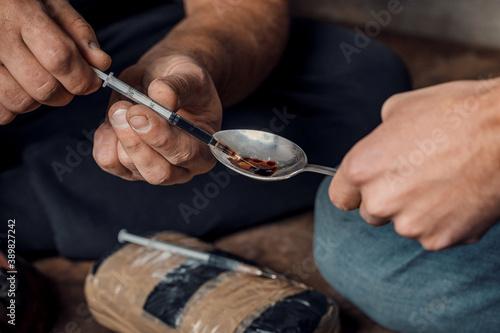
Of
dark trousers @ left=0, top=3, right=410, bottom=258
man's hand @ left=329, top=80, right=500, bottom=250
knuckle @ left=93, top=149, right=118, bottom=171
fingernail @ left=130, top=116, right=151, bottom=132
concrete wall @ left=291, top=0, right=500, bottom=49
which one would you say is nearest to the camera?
man's hand @ left=329, top=80, right=500, bottom=250

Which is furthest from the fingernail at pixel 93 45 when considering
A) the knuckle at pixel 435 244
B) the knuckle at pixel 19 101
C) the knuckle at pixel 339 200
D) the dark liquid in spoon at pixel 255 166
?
the knuckle at pixel 435 244

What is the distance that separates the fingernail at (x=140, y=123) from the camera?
0.63 metres

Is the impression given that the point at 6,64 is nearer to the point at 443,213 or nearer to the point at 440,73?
the point at 443,213

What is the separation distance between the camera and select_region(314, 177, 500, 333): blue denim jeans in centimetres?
79

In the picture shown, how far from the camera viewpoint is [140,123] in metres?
0.63

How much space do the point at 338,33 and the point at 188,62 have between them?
64 cm

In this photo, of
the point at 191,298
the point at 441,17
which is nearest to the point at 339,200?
the point at 191,298

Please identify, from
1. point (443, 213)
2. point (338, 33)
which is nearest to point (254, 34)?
point (338, 33)

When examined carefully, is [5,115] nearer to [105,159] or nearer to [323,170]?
[105,159]

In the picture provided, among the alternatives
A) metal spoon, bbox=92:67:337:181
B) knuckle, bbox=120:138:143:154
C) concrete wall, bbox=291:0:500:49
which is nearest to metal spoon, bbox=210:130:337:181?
metal spoon, bbox=92:67:337:181

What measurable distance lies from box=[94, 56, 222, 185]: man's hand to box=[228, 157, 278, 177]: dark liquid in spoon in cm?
6

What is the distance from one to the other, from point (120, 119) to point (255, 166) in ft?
0.66

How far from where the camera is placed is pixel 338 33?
4.26ft

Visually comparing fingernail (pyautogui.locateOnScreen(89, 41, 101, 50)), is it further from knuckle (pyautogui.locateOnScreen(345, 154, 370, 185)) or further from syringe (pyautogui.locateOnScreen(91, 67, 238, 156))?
knuckle (pyautogui.locateOnScreen(345, 154, 370, 185))
